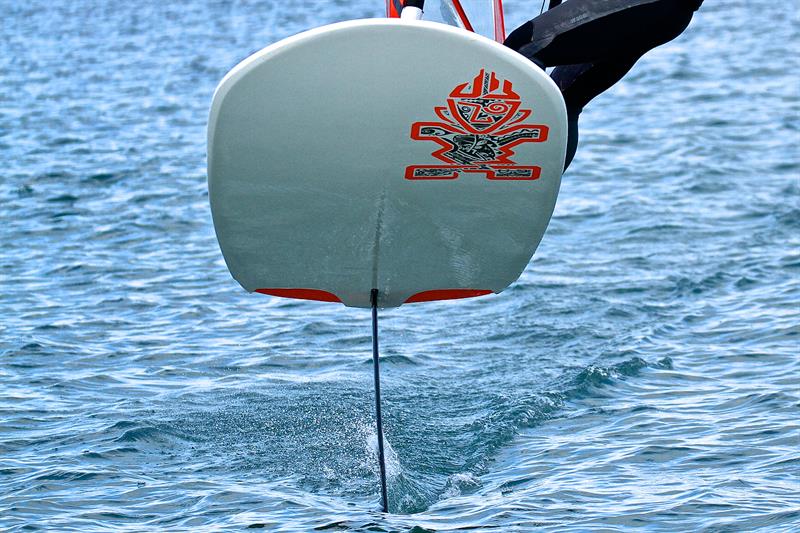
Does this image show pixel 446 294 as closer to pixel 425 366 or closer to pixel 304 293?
pixel 304 293

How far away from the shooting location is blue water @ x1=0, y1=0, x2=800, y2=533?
6746 mm

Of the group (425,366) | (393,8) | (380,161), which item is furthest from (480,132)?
→ (425,366)

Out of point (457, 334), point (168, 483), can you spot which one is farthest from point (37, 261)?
point (168, 483)

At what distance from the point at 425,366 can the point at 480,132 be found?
4.08 meters

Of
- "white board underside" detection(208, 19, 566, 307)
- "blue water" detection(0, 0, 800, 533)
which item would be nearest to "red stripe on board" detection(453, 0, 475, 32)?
"white board underside" detection(208, 19, 566, 307)

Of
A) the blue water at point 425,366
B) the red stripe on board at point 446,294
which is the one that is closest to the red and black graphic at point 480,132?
the red stripe on board at point 446,294

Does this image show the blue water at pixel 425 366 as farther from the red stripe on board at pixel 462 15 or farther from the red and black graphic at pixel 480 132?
the red stripe on board at pixel 462 15

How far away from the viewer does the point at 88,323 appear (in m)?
10.3

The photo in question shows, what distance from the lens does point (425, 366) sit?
9.18 m

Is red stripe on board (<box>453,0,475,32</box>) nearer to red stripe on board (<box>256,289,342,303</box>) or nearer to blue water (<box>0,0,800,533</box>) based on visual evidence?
red stripe on board (<box>256,289,342,303</box>)

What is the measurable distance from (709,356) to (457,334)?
195 cm

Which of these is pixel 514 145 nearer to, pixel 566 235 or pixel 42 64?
pixel 566 235

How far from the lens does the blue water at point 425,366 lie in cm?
675

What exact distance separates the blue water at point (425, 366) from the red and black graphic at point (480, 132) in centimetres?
190
